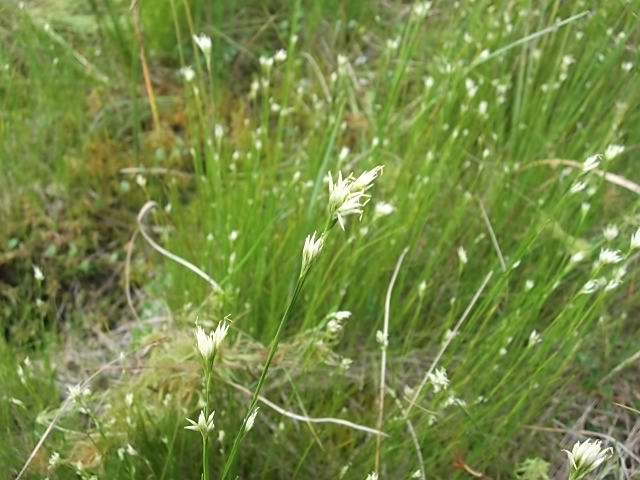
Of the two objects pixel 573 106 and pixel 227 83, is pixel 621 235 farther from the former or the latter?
pixel 227 83

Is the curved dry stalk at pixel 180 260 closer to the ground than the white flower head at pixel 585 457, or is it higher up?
closer to the ground

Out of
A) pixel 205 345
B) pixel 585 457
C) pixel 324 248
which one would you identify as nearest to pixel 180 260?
pixel 324 248

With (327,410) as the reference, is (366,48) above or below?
above

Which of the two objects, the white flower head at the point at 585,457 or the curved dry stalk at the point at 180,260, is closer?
the white flower head at the point at 585,457

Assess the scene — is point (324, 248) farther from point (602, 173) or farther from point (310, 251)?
point (310, 251)

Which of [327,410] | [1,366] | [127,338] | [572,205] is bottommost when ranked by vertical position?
[127,338]

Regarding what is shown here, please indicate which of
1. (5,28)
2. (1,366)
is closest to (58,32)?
(5,28)

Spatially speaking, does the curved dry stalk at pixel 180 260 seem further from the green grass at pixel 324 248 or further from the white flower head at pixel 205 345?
the white flower head at pixel 205 345

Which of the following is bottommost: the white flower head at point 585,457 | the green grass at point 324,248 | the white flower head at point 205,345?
the green grass at point 324,248

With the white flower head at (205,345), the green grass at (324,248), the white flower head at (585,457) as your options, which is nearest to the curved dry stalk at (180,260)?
the green grass at (324,248)
